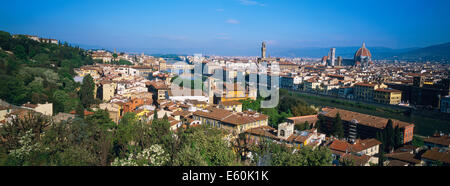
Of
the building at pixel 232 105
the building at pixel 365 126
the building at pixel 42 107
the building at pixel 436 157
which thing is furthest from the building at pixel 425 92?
the building at pixel 42 107

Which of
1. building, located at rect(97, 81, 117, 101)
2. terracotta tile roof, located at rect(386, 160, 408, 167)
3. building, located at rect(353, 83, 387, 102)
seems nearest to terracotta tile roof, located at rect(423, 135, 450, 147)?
terracotta tile roof, located at rect(386, 160, 408, 167)

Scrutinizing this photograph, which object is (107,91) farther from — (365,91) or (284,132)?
(365,91)

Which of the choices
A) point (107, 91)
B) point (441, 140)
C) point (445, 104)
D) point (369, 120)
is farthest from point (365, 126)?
point (107, 91)

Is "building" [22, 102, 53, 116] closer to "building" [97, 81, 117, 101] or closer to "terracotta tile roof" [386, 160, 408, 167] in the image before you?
"building" [97, 81, 117, 101]
